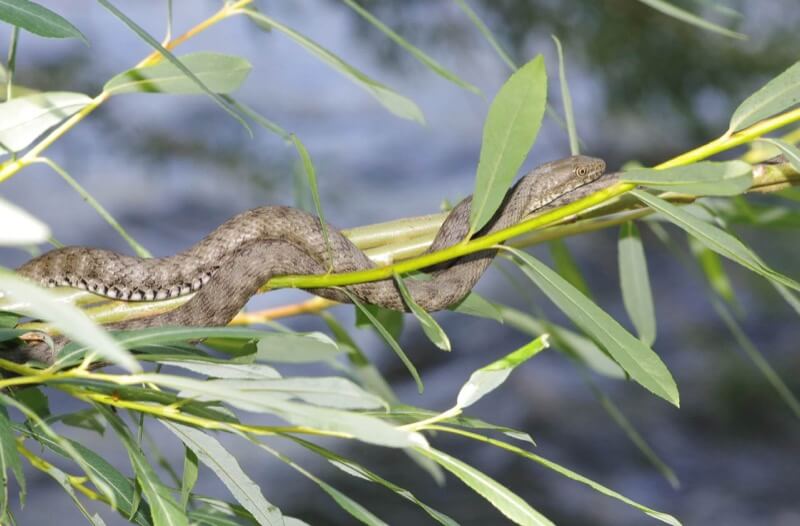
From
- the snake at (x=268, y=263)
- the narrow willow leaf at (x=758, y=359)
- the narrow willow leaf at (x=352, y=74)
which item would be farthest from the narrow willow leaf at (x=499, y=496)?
the narrow willow leaf at (x=758, y=359)

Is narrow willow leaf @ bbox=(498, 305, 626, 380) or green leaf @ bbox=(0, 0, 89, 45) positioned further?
narrow willow leaf @ bbox=(498, 305, 626, 380)

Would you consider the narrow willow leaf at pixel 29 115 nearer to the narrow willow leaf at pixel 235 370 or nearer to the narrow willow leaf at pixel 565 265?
the narrow willow leaf at pixel 235 370

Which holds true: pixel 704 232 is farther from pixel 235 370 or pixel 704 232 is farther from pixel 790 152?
pixel 235 370

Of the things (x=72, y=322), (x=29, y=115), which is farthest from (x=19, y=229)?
(x=29, y=115)

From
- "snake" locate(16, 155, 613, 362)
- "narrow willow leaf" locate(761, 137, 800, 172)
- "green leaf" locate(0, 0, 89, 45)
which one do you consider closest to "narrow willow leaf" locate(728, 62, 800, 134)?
"narrow willow leaf" locate(761, 137, 800, 172)

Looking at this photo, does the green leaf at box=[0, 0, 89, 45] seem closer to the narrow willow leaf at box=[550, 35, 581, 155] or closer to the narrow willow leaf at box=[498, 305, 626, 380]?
the narrow willow leaf at box=[550, 35, 581, 155]

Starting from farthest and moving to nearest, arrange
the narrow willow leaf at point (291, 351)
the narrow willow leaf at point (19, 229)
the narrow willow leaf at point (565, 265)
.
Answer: the narrow willow leaf at point (565, 265), the narrow willow leaf at point (291, 351), the narrow willow leaf at point (19, 229)
